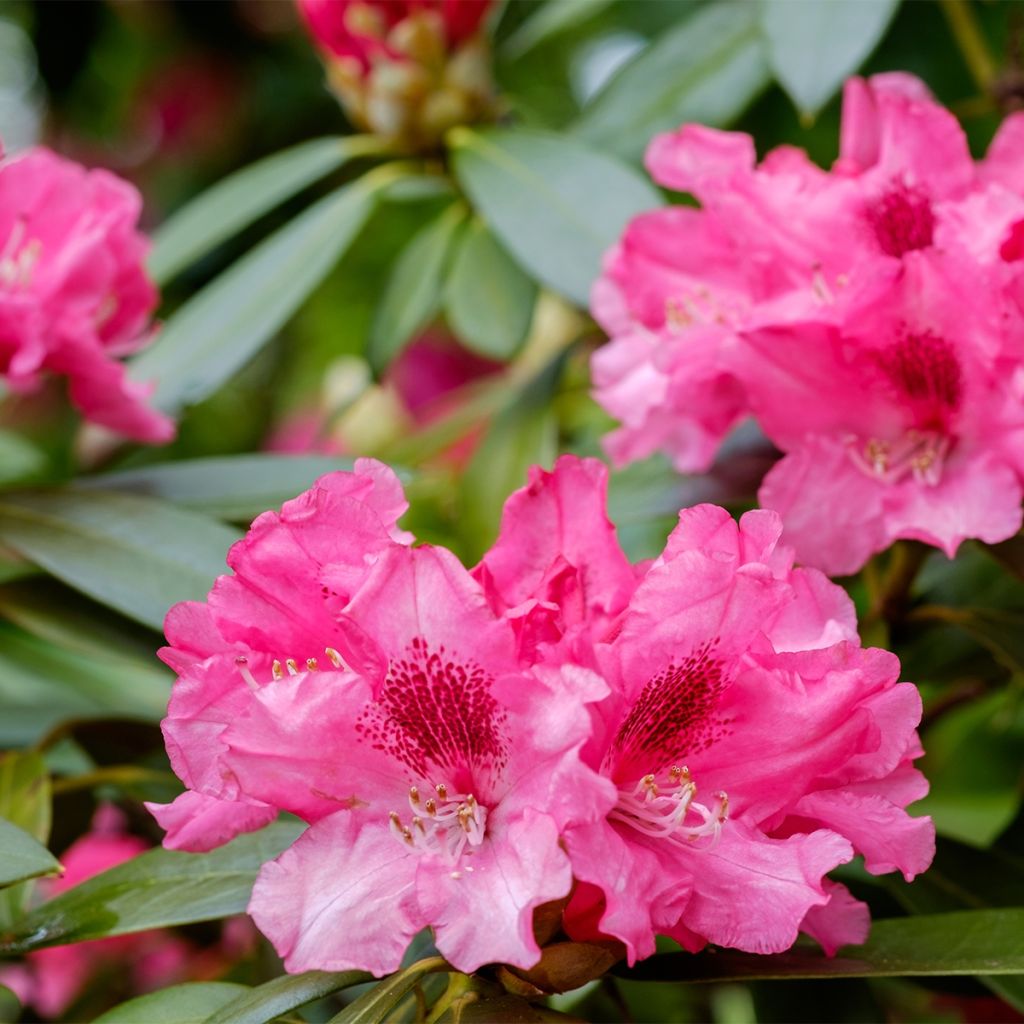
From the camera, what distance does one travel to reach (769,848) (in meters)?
0.61

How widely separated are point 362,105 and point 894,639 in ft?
2.34

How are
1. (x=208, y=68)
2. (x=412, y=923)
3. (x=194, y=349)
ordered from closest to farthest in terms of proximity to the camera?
1. (x=412, y=923)
2. (x=194, y=349)
3. (x=208, y=68)

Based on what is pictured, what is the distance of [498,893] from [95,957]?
3.54 ft

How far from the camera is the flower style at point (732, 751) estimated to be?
1.96ft

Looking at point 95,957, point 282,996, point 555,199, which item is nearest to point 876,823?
point 282,996

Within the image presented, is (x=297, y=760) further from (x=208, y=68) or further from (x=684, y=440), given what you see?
(x=208, y=68)

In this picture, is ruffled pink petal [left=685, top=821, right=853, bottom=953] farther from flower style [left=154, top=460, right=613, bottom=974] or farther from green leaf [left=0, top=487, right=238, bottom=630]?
green leaf [left=0, top=487, right=238, bottom=630]

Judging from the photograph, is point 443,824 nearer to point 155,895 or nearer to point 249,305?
point 155,895

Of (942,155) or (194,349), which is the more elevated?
(942,155)

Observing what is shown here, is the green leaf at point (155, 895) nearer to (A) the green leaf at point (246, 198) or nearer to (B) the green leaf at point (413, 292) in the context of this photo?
(B) the green leaf at point (413, 292)

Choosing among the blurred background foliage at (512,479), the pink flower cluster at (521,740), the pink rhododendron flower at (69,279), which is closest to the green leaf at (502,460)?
the blurred background foliage at (512,479)

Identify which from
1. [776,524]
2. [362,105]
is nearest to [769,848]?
[776,524]

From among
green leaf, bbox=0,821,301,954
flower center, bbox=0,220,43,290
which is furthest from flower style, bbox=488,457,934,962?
flower center, bbox=0,220,43,290

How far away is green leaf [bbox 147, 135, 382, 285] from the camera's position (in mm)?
1364
